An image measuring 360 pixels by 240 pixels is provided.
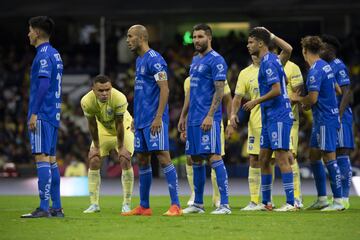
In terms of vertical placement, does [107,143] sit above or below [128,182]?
above

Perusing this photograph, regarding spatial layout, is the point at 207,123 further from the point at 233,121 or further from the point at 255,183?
the point at 255,183

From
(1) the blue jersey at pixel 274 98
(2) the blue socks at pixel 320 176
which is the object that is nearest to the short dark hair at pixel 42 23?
(1) the blue jersey at pixel 274 98

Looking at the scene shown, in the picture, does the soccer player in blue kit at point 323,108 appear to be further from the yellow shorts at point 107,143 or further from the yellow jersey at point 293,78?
the yellow shorts at point 107,143

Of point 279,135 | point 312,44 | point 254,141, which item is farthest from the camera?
point 254,141

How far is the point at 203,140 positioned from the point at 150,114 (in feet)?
2.41

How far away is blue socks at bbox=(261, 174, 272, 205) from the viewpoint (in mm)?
13257

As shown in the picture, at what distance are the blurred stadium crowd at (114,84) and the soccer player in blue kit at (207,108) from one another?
40.0ft

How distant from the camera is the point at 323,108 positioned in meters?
13.4

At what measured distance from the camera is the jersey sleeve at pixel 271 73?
12.7 meters

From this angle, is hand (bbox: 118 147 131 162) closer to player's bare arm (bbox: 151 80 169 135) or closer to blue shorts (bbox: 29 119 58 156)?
player's bare arm (bbox: 151 80 169 135)

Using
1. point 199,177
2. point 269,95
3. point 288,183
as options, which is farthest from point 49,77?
point 288,183

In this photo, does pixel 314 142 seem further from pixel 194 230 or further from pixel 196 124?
pixel 194 230

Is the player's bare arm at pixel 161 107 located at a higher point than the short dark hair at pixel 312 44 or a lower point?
lower

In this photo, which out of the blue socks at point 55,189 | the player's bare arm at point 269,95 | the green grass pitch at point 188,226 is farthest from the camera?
the player's bare arm at point 269,95
